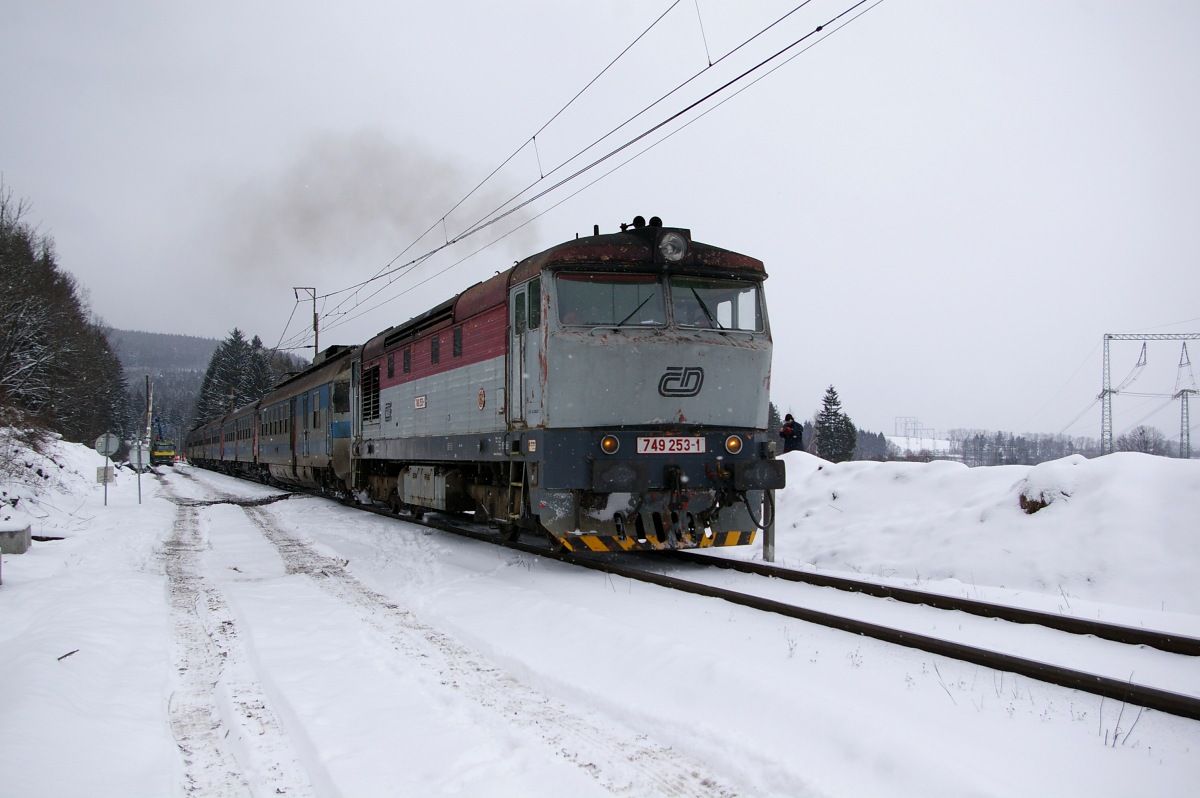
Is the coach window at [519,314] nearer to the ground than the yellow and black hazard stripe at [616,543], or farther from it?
farther from it

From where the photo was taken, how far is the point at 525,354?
31.1 feet

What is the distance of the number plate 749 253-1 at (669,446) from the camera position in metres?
8.93

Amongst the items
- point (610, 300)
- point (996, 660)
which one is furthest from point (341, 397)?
point (996, 660)

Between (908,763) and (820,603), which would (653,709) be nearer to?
(908,763)

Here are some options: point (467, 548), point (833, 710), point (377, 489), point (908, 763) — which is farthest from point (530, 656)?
point (377, 489)

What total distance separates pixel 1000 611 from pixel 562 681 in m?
4.09

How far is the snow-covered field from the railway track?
0.12 metres

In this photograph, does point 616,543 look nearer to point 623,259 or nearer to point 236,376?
point 623,259

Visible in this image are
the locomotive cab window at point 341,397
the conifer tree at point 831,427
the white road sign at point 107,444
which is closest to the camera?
the locomotive cab window at point 341,397

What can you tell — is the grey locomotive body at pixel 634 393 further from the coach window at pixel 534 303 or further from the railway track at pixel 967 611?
the railway track at pixel 967 611

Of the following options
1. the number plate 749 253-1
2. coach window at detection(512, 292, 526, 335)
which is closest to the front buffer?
the number plate 749 253-1

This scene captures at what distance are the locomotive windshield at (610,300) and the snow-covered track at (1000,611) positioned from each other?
3.25m

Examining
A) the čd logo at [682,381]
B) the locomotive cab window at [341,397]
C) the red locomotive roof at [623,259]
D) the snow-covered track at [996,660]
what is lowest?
the snow-covered track at [996,660]

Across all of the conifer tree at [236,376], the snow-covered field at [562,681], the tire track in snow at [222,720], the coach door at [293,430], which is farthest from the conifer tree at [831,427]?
the conifer tree at [236,376]
